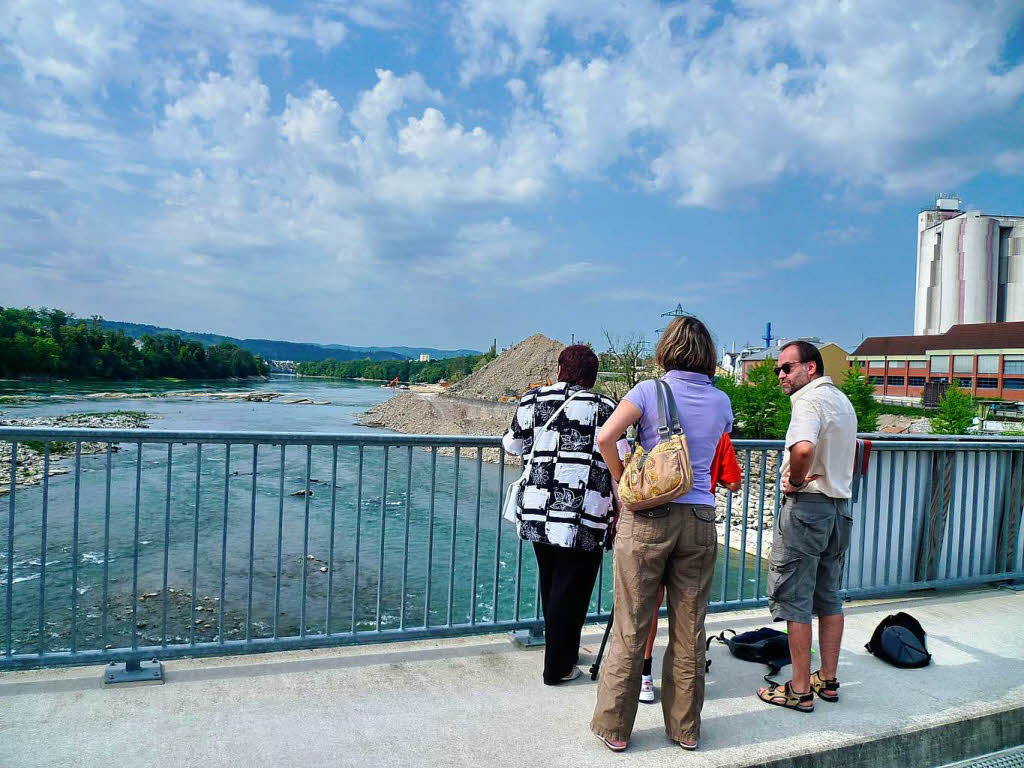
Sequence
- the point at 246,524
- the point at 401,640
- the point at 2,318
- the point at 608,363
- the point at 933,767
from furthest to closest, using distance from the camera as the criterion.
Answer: the point at 2,318, the point at 608,363, the point at 246,524, the point at 401,640, the point at 933,767

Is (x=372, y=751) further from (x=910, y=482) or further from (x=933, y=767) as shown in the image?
(x=910, y=482)

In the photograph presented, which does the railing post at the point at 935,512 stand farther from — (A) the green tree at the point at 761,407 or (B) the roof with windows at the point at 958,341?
(B) the roof with windows at the point at 958,341

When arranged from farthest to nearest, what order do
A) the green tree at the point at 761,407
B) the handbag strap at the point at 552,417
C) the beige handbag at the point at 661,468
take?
1. the green tree at the point at 761,407
2. the handbag strap at the point at 552,417
3. the beige handbag at the point at 661,468

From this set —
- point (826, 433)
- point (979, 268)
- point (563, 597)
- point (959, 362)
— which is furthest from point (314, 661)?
point (979, 268)

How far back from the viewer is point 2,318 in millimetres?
103938

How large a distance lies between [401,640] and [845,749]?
2.30 m

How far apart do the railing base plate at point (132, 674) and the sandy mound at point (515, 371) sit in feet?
170

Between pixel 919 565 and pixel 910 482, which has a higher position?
pixel 910 482

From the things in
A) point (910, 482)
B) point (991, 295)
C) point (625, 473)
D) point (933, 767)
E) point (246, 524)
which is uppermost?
point (991, 295)

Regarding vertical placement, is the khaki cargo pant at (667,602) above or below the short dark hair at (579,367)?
below

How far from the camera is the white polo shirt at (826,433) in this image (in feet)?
11.0

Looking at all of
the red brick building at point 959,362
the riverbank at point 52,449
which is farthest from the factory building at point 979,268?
the riverbank at point 52,449

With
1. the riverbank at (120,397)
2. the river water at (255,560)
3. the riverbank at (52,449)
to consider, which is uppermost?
the river water at (255,560)

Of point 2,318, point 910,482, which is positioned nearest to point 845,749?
point 910,482
